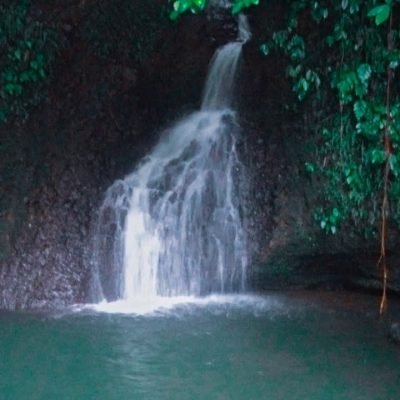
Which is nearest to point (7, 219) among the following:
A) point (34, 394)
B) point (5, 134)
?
point (5, 134)

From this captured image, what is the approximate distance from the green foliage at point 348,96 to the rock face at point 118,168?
0.60 feet

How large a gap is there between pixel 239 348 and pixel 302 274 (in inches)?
73.8

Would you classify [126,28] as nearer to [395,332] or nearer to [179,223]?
[179,223]

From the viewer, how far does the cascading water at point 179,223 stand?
20.4 feet

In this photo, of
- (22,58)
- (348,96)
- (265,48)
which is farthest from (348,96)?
(22,58)

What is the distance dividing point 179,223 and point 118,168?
0.80 meters

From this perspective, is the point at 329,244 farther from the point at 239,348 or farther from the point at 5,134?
the point at 5,134

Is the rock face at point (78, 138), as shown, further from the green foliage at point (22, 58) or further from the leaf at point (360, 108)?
the leaf at point (360, 108)

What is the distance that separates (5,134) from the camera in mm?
6508

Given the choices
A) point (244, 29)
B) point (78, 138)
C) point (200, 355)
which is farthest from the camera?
point (244, 29)

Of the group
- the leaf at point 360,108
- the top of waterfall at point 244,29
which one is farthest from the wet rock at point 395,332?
the top of waterfall at point 244,29

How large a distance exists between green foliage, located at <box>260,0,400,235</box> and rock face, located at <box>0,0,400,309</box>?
18cm

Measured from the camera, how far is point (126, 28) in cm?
703

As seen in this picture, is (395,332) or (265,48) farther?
(265,48)
